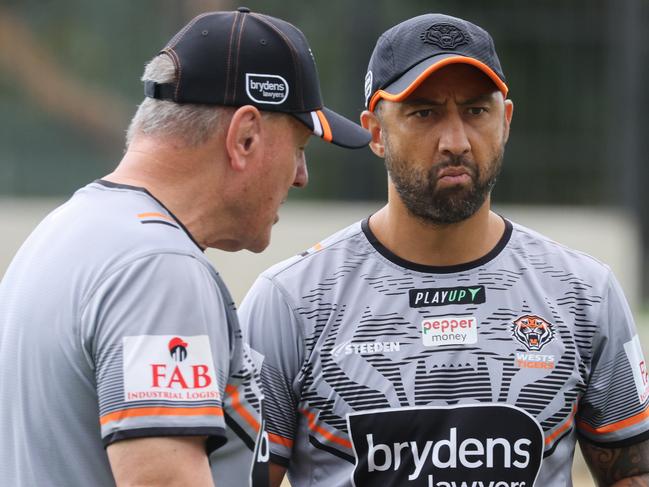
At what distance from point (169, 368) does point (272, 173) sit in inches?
20.1

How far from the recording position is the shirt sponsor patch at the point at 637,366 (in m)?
2.91

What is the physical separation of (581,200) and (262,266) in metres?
3.29

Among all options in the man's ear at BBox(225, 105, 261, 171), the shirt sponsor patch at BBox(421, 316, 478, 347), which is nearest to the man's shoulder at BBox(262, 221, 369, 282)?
the shirt sponsor patch at BBox(421, 316, 478, 347)

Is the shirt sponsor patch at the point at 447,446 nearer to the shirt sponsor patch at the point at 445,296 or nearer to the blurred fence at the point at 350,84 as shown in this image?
the shirt sponsor patch at the point at 445,296

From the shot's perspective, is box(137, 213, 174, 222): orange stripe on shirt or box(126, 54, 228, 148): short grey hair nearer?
box(137, 213, 174, 222): orange stripe on shirt

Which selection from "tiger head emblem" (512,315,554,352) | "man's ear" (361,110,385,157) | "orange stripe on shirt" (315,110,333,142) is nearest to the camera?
"orange stripe on shirt" (315,110,333,142)

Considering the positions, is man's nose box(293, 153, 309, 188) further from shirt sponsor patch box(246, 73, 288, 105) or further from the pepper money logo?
the pepper money logo

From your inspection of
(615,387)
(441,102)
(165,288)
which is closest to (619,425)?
(615,387)

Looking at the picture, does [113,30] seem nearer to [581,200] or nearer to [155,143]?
[581,200]

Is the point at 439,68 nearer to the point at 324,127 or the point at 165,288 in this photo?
the point at 324,127

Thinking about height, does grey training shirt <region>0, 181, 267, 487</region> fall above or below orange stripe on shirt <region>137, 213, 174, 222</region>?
below

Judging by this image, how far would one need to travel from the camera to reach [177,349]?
Result: 6.85 ft

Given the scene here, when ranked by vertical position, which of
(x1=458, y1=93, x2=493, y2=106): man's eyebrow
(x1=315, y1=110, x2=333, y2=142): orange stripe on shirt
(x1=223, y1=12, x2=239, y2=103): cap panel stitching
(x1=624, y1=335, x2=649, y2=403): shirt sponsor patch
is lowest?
(x1=624, y1=335, x2=649, y2=403): shirt sponsor patch

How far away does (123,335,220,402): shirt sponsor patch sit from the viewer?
206 centimetres
